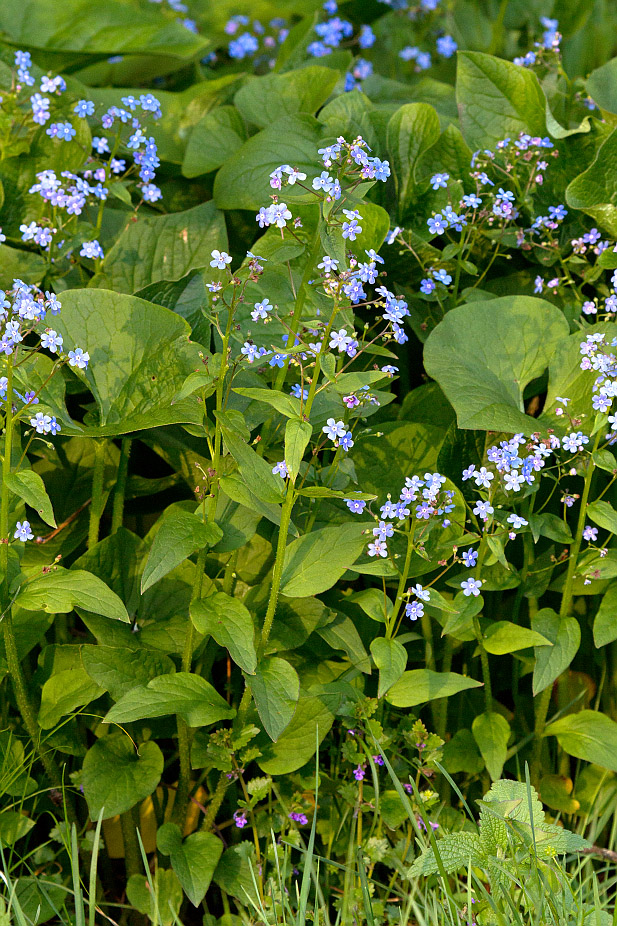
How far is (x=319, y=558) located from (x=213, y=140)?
4.62 feet

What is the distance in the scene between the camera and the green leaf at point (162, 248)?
211 cm

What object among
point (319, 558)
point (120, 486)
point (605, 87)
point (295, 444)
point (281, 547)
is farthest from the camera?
point (605, 87)

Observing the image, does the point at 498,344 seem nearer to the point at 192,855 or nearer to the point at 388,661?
the point at 388,661

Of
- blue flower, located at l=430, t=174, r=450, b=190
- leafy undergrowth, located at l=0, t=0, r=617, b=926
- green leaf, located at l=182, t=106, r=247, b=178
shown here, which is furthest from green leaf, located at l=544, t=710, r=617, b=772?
green leaf, located at l=182, t=106, r=247, b=178

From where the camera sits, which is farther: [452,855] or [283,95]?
[283,95]

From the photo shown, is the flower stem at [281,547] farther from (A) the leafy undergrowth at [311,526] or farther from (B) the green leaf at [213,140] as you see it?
(B) the green leaf at [213,140]

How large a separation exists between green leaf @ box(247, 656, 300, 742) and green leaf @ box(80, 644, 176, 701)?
214mm

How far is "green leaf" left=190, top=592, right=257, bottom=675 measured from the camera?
142cm

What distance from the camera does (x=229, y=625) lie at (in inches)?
57.6

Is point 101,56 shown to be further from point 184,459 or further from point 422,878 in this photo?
point 422,878

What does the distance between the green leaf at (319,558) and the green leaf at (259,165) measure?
3.01ft

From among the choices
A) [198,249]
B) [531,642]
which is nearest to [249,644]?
[531,642]

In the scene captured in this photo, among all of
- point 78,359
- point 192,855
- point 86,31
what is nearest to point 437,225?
point 78,359

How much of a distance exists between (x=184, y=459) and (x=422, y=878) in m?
1.00
